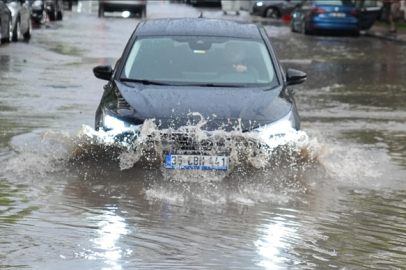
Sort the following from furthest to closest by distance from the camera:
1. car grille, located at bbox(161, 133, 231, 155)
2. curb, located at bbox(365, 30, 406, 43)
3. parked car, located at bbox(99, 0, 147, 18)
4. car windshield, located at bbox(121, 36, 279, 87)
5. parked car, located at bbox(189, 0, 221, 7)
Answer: parked car, located at bbox(189, 0, 221, 7)
parked car, located at bbox(99, 0, 147, 18)
curb, located at bbox(365, 30, 406, 43)
car windshield, located at bbox(121, 36, 279, 87)
car grille, located at bbox(161, 133, 231, 155)

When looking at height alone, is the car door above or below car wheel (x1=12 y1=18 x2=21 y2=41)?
below

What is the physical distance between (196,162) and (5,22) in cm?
1704

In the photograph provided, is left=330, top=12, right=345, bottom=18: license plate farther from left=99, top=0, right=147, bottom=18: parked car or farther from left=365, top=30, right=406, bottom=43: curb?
left=99, top=0, right=147, bottom=18: parked car

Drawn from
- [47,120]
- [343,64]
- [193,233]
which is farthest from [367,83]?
[193,233]

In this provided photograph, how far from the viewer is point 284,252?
670cm

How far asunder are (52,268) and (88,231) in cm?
107

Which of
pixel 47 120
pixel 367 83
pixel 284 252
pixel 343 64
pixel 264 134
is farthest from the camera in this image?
pixel 343 64

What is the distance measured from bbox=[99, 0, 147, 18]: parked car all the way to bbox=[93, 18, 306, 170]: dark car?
106ft

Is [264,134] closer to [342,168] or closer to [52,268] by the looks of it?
[342,168]

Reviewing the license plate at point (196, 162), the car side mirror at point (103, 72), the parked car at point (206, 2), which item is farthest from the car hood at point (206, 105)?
the parked car at point (206, 2)

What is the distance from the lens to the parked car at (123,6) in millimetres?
43188

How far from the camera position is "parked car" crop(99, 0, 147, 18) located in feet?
142

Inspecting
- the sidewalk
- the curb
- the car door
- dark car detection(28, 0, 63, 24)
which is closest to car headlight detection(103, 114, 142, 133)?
the curb

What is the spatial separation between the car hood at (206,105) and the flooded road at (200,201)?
1.43 feet
